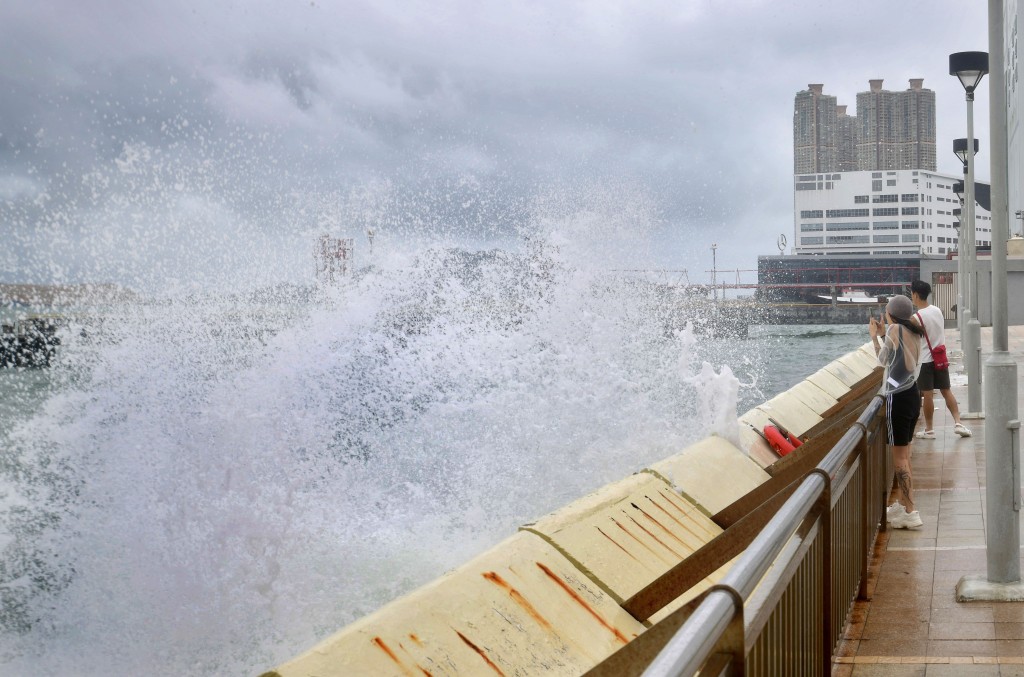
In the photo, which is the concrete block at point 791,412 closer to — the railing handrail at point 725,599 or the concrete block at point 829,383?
the concrete block at point 829,383

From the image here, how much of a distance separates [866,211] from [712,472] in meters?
167

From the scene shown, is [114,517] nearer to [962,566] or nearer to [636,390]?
[962,566]

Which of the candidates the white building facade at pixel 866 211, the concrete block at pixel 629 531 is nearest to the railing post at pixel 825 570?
the concrete block at pixel 629 531

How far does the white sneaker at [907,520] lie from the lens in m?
6.97

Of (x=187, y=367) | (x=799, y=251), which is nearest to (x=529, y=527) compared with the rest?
(x=187, y=367)

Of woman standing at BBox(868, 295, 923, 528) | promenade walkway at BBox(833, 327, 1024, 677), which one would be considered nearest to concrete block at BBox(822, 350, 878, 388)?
promenade walkway at BBox(833, 327, 1024, 677)

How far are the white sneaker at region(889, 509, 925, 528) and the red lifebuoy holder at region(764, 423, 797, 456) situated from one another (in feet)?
5.91

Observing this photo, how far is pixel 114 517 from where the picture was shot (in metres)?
13.3

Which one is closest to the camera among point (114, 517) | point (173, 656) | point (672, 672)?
point (672, 672)

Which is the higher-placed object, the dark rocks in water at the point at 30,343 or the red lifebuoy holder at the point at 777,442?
the red lifebuoy holder at the point at 777,442

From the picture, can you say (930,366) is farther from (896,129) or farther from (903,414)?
(896,129)

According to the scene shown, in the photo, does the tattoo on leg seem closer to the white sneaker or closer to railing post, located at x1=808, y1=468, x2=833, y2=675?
the white sneaker

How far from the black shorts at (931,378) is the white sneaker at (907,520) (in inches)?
160

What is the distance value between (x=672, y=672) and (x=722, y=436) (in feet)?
20.7
